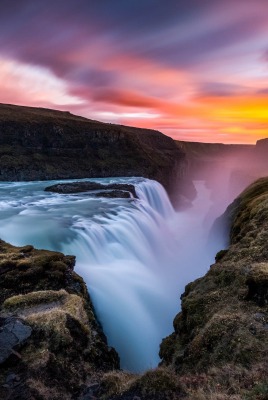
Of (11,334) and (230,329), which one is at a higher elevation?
(230,329)

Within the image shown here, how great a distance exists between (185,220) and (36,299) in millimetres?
66644

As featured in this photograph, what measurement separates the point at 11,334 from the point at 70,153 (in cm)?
10508

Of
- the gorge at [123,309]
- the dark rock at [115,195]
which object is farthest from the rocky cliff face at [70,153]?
the gorge at [123,309]

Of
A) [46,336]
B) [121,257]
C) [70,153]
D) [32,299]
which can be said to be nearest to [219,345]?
[46,336]

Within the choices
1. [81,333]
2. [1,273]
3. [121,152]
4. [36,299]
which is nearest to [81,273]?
[1,273]

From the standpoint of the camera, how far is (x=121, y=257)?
28.2 m

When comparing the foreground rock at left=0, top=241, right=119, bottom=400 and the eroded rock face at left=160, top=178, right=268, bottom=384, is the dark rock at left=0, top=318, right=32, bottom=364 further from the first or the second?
the eroded rock face at left=160, top=178, right=268, bottom=384

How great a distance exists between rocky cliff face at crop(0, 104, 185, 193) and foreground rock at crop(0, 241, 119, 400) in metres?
81.7

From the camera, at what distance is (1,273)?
16.7 metres

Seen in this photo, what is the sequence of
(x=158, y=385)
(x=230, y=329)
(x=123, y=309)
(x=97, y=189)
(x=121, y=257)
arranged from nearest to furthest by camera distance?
(x=158, y=385) → (x=230, y=329) → (x=123, y=309) → (x=121, y=257) → (x=97, y=189)

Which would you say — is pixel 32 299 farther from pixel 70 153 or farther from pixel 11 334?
pixel 70 153

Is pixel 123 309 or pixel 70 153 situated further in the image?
pixel 70 153

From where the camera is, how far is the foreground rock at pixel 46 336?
31.0 ft

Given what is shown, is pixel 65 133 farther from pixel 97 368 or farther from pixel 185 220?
pixel 97 368
